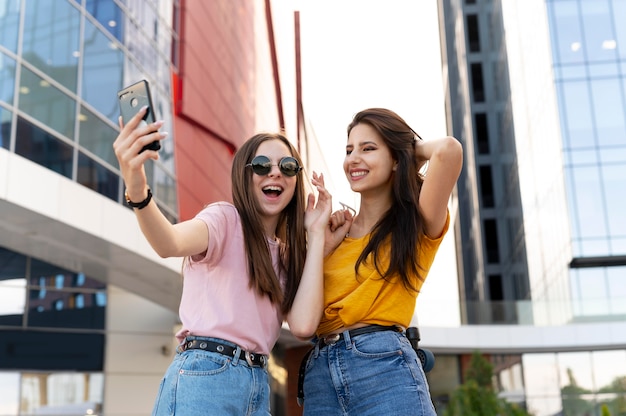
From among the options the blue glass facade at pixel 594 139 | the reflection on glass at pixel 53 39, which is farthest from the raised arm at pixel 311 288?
the blue glass facade at pixel 594 139

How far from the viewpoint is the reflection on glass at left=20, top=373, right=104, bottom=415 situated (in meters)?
13.9

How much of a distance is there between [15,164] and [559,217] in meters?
25.1

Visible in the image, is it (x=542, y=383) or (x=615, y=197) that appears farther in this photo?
(x=542, y=383)

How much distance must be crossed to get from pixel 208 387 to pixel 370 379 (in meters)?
0.63

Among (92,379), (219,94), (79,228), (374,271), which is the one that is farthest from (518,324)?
(374,271)

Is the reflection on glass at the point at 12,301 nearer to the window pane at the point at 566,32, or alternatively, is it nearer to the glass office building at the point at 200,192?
the glass office building at the point at 200,192

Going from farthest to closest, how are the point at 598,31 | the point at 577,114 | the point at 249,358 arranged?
Result: the point at 598,31 < the point at 577,114 < the point at 249,358

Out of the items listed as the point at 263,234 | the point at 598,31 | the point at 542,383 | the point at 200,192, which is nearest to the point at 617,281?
the point at 542,383

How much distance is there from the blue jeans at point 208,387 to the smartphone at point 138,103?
779 millimetres

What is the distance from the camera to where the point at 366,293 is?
297 centimetres

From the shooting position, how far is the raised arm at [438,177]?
295 cm

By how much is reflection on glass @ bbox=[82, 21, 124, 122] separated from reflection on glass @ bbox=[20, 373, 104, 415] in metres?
5.01

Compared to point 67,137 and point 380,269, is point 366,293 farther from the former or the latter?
point 67,137

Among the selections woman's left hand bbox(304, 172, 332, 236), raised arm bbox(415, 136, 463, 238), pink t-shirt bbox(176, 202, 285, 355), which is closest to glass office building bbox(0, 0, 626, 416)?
woman's left hand bbox(304, 172, 332, 236)
